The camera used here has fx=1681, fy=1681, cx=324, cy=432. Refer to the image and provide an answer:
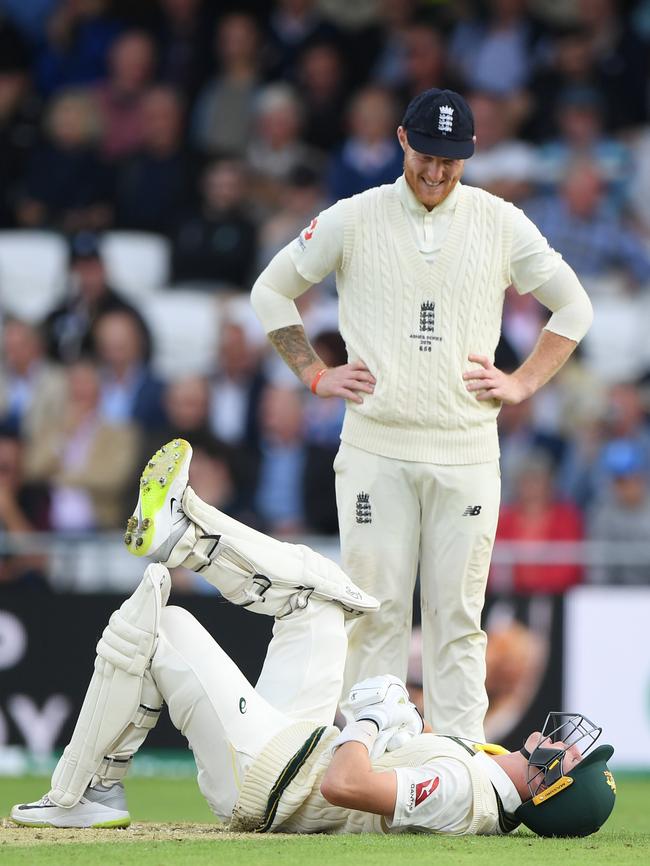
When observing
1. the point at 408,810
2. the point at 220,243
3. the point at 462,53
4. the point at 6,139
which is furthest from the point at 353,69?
the point at 408,810

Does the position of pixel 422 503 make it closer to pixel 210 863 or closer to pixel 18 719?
pixel 210 863

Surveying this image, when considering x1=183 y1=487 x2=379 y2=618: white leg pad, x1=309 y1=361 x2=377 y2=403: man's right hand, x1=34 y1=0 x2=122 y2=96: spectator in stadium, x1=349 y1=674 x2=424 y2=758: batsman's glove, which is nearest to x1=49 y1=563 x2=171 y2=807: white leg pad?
x1=183 y1=487 x2=379 y2=618: white leg pad

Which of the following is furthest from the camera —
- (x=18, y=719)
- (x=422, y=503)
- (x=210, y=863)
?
(x=18, y=719)

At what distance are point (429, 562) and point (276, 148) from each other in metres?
6.78

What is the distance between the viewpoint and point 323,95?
12461 millimetres

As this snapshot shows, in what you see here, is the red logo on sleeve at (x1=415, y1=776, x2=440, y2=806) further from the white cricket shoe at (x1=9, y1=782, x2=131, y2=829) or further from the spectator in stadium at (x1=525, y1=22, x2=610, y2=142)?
the spectator in stadium at (x1=525, y1=22, x2=610, y2=142)

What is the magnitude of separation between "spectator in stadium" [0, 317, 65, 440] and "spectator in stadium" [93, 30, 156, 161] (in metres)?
2.08

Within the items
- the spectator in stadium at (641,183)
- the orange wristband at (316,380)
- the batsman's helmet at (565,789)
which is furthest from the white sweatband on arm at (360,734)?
the spectator in stadium at (641,183)

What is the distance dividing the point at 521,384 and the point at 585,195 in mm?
5430

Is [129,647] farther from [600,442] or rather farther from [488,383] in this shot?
[600,442]

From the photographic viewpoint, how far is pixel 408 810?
16.0ft

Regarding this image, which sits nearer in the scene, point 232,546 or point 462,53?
point 232,546

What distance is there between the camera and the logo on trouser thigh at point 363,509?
6.01 metres

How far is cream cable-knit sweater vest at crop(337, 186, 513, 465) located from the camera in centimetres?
594
